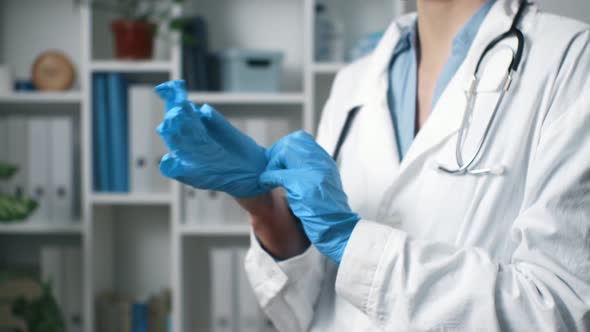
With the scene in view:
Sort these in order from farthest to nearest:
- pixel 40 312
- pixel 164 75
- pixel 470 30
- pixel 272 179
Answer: pixel 164 75 → pixel 40 312 → pixel 470 30 → pixel 272 179

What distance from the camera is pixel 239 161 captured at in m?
0.91

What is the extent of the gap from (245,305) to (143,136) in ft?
2.36

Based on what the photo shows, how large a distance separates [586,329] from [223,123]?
0.57 metres

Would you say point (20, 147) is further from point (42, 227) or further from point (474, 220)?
point (474, 220)

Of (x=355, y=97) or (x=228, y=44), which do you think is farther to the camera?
(x=228, y=44)

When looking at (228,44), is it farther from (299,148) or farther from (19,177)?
(299,148)

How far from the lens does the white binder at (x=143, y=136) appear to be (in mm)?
2221

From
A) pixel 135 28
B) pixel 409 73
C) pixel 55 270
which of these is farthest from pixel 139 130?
pixel 409 73

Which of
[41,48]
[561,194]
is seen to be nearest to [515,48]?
[561,194]

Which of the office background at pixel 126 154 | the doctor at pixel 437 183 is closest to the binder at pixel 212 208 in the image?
the office background at pixel 126 154

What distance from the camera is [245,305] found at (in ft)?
7.34

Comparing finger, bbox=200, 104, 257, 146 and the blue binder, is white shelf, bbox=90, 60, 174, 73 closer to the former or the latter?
the blue binder

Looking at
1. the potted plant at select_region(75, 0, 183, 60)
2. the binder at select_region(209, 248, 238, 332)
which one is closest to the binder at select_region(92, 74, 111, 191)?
the potted plant at select_region(75, 0, 183, 60)

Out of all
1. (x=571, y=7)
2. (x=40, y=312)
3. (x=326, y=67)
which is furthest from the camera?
(x=326, y=67)
